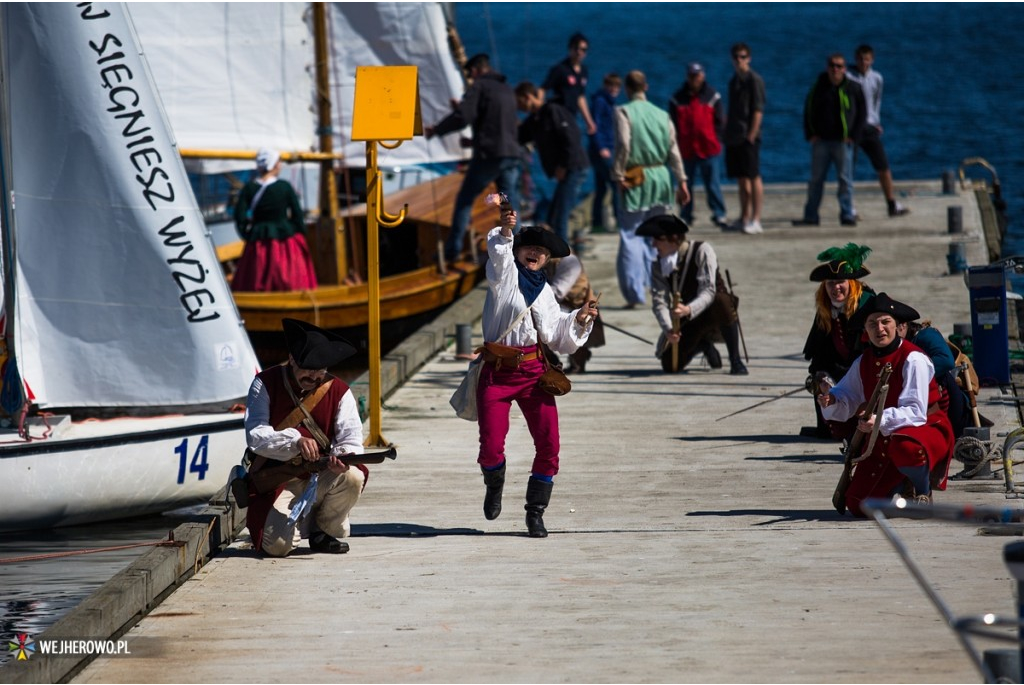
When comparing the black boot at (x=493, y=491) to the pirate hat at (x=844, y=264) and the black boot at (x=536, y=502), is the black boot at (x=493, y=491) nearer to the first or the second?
the black boot at (x=536, y=502)

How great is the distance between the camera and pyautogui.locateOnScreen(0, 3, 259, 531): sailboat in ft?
37.9

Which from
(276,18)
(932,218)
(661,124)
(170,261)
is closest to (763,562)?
(170,261)

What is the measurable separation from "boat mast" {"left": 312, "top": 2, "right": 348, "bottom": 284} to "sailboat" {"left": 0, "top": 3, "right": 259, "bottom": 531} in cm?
771

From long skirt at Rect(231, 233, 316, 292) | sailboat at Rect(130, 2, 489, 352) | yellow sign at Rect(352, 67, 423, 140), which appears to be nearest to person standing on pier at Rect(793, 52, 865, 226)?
sailboat at Rect(130, 2, 489, 352)

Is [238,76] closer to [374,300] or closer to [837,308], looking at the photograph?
[374,300]

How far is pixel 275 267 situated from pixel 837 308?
8.70 meters

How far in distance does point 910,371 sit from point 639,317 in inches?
306

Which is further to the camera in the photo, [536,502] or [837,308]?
[837,308]

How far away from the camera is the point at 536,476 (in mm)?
8703

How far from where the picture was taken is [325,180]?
19781mm

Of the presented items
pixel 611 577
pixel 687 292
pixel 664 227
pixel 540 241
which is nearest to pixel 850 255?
pixel 540 241

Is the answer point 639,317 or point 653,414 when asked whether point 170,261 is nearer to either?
point 653,414

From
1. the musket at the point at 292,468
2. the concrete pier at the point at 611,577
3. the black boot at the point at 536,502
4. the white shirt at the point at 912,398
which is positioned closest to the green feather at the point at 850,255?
the concrete pier at the point at 611,577

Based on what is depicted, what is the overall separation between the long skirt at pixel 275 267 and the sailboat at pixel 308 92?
2.62 feet
